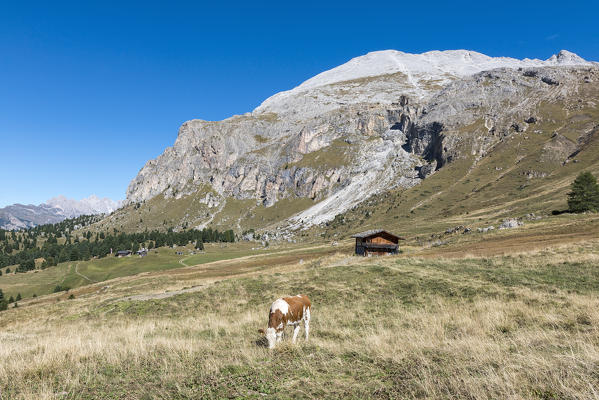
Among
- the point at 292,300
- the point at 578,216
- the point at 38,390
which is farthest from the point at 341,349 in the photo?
the point at 578,216

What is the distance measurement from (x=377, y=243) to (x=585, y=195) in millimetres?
47510

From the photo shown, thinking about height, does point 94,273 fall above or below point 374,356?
below

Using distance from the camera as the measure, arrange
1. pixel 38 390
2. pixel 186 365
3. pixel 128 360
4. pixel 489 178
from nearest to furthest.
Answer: pixel 38 390 < pixel 186 365 < pixel 128 360 < pixel 489 178

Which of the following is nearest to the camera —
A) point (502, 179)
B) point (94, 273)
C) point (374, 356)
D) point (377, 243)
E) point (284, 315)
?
point (374, 356)

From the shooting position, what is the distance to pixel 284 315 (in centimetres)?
1196

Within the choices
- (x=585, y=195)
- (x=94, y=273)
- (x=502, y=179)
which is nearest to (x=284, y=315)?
(x=585, y=195)

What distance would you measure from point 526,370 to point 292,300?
8415 millimetres

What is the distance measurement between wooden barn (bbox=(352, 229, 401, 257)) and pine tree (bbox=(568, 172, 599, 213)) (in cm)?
4178

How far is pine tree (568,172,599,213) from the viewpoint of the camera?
6425cm

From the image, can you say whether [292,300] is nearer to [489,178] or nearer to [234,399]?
[234,399]

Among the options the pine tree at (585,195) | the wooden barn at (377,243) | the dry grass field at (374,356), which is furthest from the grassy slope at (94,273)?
the dry grass field at (374,356)

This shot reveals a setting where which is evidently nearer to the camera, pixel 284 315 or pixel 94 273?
pixel 284 315

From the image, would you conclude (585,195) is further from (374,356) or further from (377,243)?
(374,356)

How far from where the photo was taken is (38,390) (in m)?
6.87
